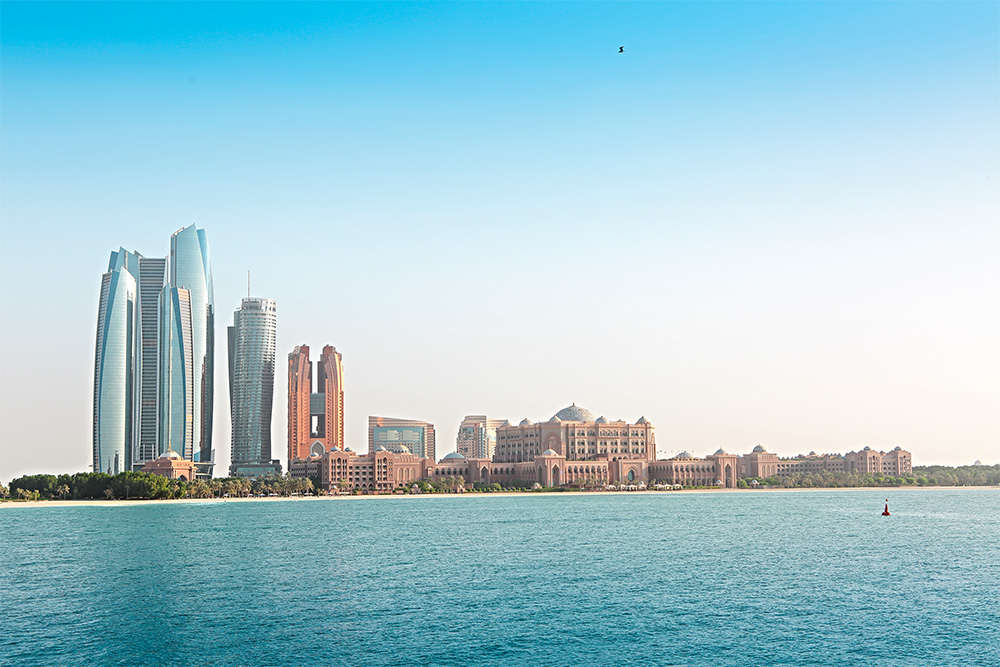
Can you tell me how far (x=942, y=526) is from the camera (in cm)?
11931

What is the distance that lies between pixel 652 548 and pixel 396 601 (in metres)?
37.0

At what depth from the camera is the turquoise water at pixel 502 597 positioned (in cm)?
4516

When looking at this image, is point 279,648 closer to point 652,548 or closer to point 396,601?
point 396,601

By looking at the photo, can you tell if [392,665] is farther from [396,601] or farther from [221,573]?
[221,573]

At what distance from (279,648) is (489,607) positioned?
47.1 ft

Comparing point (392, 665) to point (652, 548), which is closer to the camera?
point (392, 665)

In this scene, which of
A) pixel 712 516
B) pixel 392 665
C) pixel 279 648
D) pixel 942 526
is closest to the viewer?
pixel 392 665

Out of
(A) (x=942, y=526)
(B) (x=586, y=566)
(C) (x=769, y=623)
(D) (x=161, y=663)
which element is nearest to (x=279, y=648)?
(D) (x=161, y=663)

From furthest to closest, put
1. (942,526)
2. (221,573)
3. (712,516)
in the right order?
1. (712,516)
2. (942,526)
3. (221,573)

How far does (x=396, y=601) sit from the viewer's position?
58.0m

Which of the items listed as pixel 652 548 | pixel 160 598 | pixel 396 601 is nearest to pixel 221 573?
pixel 160 598

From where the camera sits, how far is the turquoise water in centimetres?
4516

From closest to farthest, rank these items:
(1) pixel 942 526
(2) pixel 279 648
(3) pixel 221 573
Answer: (2) pixel 279 648, (3) pixel 221 573, (1) pixel 942 526

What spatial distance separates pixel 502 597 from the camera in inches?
2346
